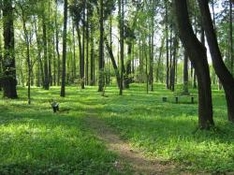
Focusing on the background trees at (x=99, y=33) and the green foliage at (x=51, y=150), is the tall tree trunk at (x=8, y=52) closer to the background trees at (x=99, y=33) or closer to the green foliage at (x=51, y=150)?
the background trees at (x=99, y=33)

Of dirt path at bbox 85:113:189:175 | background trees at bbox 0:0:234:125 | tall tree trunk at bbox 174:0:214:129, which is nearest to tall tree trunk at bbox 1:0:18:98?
background trees at bbox 0:0:234:125

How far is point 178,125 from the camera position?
53.5 ft

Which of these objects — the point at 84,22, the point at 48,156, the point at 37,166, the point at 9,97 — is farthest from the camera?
the point at 84,22

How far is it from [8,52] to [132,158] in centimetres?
1689

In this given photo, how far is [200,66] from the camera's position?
1441 cm

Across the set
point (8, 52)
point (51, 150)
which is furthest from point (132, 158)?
point (8, 52)

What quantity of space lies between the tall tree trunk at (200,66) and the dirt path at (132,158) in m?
2.93

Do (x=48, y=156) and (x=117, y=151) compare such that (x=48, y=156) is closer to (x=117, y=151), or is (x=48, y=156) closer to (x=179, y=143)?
(x=117, y=151)

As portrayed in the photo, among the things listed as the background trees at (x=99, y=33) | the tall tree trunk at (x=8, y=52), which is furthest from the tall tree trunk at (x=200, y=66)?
the tall tree trunk at (x=8, y=52)

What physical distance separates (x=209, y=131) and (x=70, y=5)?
135ft

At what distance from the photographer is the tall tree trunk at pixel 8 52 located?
25.9 meters

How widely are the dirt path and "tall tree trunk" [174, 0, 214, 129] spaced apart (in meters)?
2.93

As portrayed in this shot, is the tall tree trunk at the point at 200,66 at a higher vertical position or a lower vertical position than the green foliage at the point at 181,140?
higher

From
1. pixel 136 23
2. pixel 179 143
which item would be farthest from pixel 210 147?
pixel 136 23
